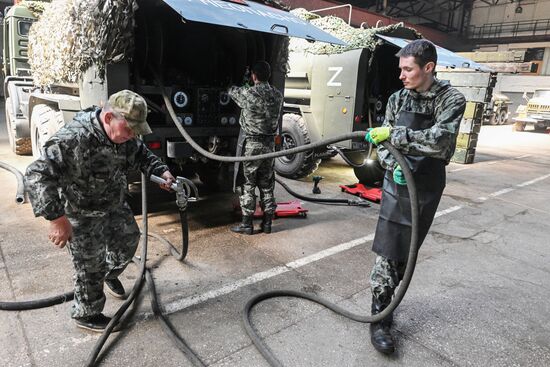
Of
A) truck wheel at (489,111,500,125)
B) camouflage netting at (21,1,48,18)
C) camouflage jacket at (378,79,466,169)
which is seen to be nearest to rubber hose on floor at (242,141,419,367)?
camouflage jacket at (378,79,466,169)

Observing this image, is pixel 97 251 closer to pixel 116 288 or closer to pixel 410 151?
pixel 116 288

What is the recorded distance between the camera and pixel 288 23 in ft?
12.4

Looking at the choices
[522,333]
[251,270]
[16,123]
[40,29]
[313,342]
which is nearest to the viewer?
[313,342]

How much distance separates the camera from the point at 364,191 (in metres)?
5.97

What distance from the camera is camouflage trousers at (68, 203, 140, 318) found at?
232 centimetres

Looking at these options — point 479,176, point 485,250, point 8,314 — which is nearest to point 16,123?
point 8,314

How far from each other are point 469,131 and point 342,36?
4.71 meters

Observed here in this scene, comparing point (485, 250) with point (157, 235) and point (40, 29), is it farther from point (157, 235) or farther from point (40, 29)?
point (40, 29)

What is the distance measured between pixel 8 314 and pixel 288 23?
3.28m

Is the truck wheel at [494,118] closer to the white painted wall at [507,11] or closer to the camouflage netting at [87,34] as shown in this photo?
the white painted wall at [507,11]

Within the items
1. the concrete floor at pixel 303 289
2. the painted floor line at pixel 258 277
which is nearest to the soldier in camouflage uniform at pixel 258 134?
the concrete floor at pixel 303 289

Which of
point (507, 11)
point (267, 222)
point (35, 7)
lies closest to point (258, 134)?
point (267, 222)

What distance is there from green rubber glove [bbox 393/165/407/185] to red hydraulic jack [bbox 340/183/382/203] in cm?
339

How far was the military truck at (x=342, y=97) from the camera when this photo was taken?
6.18 meters
